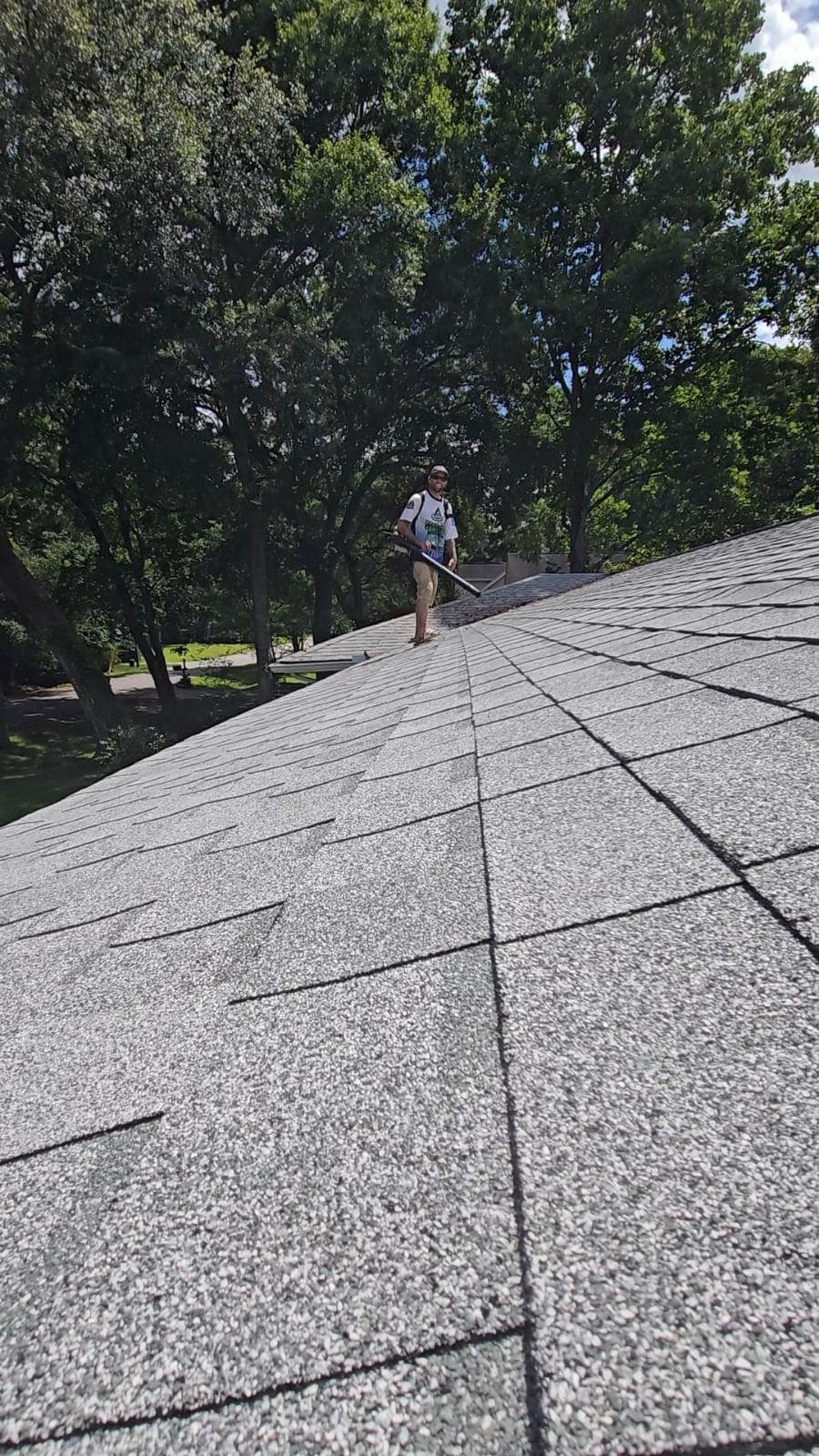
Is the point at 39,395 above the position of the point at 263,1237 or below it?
above

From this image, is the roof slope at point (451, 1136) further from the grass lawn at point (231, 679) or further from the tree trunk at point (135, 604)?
the grass lawn at point (231, 679)

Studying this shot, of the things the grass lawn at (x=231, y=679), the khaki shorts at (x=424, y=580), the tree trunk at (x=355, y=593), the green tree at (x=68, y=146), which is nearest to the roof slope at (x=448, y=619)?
the khaki shorts at (x=424, y=580)

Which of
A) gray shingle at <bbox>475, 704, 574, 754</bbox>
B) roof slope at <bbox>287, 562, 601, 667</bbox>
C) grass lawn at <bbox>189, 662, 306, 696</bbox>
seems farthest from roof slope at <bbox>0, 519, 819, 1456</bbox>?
grass lawn at <bbox>189, 662, 306, 696</bbox>

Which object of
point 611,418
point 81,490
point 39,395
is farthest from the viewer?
point 611,418

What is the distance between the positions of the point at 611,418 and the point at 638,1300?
27.1 metres

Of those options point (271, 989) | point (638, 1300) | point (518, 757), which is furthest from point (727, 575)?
point (638, 1300)

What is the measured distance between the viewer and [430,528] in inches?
323

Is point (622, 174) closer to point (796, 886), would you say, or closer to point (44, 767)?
point (44, 767)

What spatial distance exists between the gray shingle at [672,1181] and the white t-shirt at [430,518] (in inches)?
295

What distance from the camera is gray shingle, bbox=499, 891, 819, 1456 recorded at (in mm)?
491

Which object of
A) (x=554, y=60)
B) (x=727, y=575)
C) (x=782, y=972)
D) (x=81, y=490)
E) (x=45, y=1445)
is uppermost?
(x=554, y=60)

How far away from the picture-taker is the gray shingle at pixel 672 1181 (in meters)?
0.49

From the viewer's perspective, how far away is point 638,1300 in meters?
0.55

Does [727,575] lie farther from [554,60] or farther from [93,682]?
[554,60]
